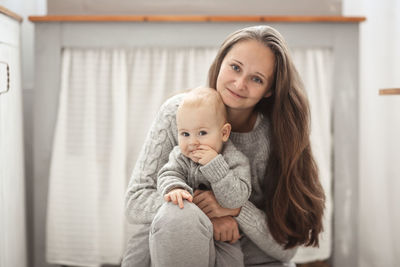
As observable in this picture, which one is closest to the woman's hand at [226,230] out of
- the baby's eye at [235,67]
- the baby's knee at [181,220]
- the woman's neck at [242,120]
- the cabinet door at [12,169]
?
the baby's knee at [181,220]

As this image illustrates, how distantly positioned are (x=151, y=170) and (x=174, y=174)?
0.13 metres

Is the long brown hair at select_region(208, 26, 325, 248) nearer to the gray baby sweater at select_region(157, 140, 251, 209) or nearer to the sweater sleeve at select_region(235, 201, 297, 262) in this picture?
the sweater sleeve at select_region(235, 201, 297, 262)

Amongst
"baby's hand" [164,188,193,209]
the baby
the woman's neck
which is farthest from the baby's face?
the woman's neck

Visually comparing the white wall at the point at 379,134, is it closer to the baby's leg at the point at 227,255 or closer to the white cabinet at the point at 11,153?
the baby's leg at the point at 227,255

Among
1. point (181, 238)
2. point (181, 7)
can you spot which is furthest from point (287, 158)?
point (181, 7)

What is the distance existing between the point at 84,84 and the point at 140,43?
306mm

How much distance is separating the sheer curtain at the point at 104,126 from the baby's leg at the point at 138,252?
641mm

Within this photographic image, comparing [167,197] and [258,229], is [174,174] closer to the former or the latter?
[167,197]

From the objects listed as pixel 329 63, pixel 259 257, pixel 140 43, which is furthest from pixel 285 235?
pixel 140 43

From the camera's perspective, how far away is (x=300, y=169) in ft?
4.00

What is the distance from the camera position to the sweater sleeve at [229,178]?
3.26ft

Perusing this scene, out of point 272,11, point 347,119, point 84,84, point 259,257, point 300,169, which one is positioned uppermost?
point 272,11

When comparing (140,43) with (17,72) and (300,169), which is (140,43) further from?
(300,169)

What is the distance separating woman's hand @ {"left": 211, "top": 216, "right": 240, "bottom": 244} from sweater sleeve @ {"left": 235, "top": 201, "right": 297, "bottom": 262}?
29 mm
